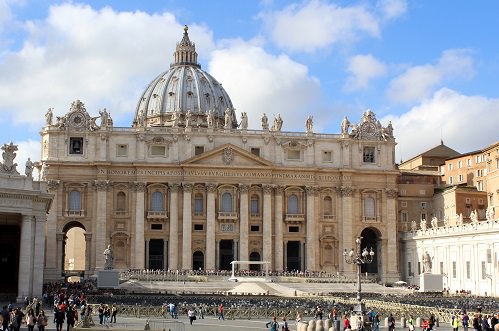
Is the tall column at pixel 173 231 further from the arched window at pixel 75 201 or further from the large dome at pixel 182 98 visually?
the large dome at pixel 182 98

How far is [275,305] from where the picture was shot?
46688mm

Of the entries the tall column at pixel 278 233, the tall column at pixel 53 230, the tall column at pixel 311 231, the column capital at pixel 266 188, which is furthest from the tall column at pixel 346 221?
the tall column at pixel 53 230

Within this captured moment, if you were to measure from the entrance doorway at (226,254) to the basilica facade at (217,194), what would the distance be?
0.38 feet

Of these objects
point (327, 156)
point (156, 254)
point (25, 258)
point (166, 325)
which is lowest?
point (166, 325)

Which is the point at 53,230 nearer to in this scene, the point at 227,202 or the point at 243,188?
the point at 227,202

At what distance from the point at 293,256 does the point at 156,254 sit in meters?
14.8

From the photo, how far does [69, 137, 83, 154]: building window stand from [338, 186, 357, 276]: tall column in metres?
27.5

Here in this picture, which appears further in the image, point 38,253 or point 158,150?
point 158,150

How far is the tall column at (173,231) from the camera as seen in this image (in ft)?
283

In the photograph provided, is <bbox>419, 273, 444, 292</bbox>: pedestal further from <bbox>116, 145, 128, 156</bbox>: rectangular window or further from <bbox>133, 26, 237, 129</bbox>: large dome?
<bbox>133, 26, 237, 129</bbox>: large dome

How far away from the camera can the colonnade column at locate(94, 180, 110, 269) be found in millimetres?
84625

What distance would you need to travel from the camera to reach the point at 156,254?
88625 millimetres

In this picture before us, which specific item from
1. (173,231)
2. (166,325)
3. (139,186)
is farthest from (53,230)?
(166,325)

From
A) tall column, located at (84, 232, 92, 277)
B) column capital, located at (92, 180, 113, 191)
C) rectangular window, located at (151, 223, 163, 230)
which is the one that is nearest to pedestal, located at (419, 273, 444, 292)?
rectangular window, located at (151, 223, 163, 230)
